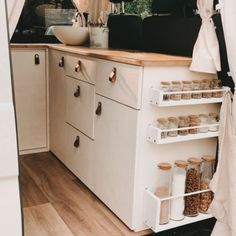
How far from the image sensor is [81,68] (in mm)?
2367

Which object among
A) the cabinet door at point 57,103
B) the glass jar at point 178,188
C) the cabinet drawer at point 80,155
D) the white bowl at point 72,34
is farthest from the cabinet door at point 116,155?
the white bowl at point 72,34

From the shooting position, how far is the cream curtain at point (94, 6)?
290 centimetres

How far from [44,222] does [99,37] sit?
4.69 feet

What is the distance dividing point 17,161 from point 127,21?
214 centimetres

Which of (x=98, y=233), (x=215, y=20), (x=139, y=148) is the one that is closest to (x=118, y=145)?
(x=139, y=148)

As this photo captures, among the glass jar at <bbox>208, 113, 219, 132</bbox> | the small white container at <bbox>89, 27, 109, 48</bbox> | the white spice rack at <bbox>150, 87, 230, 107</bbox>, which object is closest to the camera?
the white spice rack at <bbox>150, 87, 230, 107</bbox>

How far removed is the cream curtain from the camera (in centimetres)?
290

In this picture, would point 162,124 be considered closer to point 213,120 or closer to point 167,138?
point 167,138

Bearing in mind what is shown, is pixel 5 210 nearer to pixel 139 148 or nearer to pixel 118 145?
pixel 139 148

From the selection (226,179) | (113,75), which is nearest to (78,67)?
(113,75)

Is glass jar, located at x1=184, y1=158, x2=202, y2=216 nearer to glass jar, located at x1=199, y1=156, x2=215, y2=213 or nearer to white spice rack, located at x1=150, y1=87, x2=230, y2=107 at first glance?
glass jar, located at x1=199, y1=156, x2=215, y2=213

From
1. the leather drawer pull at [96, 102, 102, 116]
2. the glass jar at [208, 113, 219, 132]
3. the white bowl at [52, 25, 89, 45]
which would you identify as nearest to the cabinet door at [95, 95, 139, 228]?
the leather drawer pull at [96, 102, 102, 116]

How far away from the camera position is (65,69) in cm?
267

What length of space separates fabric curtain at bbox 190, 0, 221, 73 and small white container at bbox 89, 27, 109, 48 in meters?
1.06
